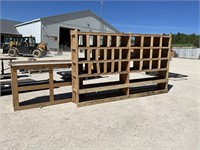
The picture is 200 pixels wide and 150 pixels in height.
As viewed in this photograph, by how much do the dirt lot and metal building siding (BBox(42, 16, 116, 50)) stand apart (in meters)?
23.6

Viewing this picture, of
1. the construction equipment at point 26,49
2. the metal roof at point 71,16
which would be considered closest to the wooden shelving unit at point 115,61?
Result: the construction equipment at point 26,49

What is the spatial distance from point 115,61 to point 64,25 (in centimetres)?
2656

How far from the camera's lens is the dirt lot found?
3086mm

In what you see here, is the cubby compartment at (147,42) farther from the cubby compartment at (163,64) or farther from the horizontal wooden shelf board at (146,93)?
the horizontal wooden shelf board at (146,93)

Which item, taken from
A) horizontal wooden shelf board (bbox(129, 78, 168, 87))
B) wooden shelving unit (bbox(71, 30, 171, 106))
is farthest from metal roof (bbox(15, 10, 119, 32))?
horizontal wooden shelf board (bbox(129, 78, 168, 87))

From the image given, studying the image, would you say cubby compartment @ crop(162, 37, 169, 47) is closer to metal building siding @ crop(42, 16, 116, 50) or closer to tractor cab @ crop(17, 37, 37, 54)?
tractor cab @ crop(17, 37, 37, 54)

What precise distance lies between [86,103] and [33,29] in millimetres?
26079

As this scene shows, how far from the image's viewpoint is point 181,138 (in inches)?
131

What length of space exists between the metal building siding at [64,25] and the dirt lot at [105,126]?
23614mm

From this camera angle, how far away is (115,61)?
16.7 ft

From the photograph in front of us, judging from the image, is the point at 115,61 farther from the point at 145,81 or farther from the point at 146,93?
the point at 146,93

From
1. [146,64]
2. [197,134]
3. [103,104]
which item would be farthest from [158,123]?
[146,64]

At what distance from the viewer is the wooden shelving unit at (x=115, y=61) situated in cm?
476

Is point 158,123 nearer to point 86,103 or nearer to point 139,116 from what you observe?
point 139,116
